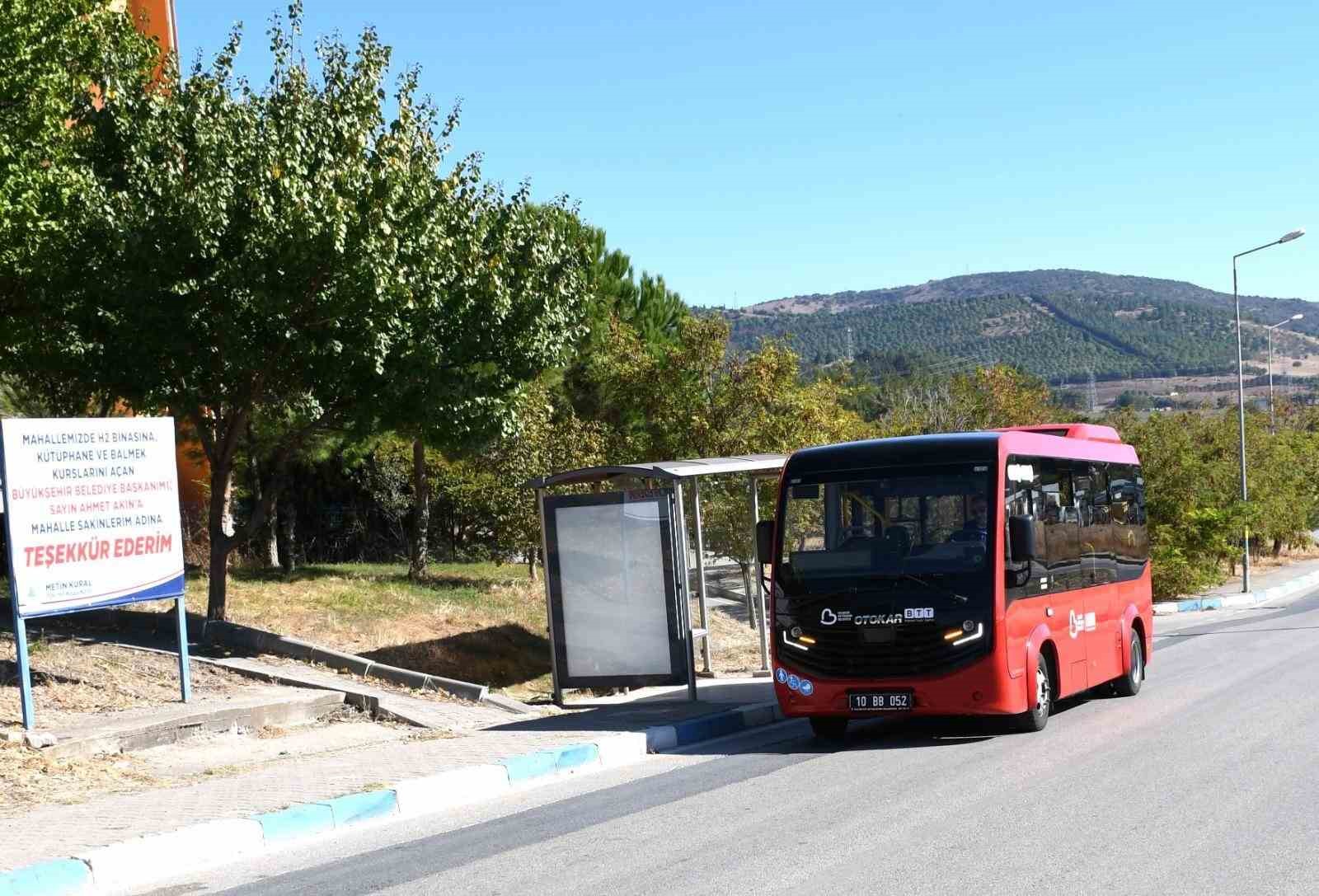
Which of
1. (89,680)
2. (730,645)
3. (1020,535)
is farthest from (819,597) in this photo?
(730,645)

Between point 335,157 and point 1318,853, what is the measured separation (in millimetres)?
14236

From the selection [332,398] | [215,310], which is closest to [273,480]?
[332,398]

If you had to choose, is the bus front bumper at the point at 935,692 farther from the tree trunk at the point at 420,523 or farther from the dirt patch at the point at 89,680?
the tree trunk at the point at 420,523

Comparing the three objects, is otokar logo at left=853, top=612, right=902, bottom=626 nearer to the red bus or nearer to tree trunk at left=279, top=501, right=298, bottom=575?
the red bus

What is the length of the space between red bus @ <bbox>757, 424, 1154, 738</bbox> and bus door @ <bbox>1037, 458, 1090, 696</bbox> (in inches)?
1.1

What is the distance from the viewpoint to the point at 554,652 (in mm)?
16141

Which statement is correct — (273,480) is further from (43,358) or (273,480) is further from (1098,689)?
(1098,689)

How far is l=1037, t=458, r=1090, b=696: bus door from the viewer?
44.7ft

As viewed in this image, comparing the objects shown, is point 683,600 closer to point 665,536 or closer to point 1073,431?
point 665,536

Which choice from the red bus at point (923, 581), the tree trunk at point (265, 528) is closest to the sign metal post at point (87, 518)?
the red bus at point (923, 581)

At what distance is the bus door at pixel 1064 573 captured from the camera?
44.7ft

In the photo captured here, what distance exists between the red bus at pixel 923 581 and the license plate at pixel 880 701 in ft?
0.04

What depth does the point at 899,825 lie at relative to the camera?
8.57 meters

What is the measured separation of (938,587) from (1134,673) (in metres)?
5.05
